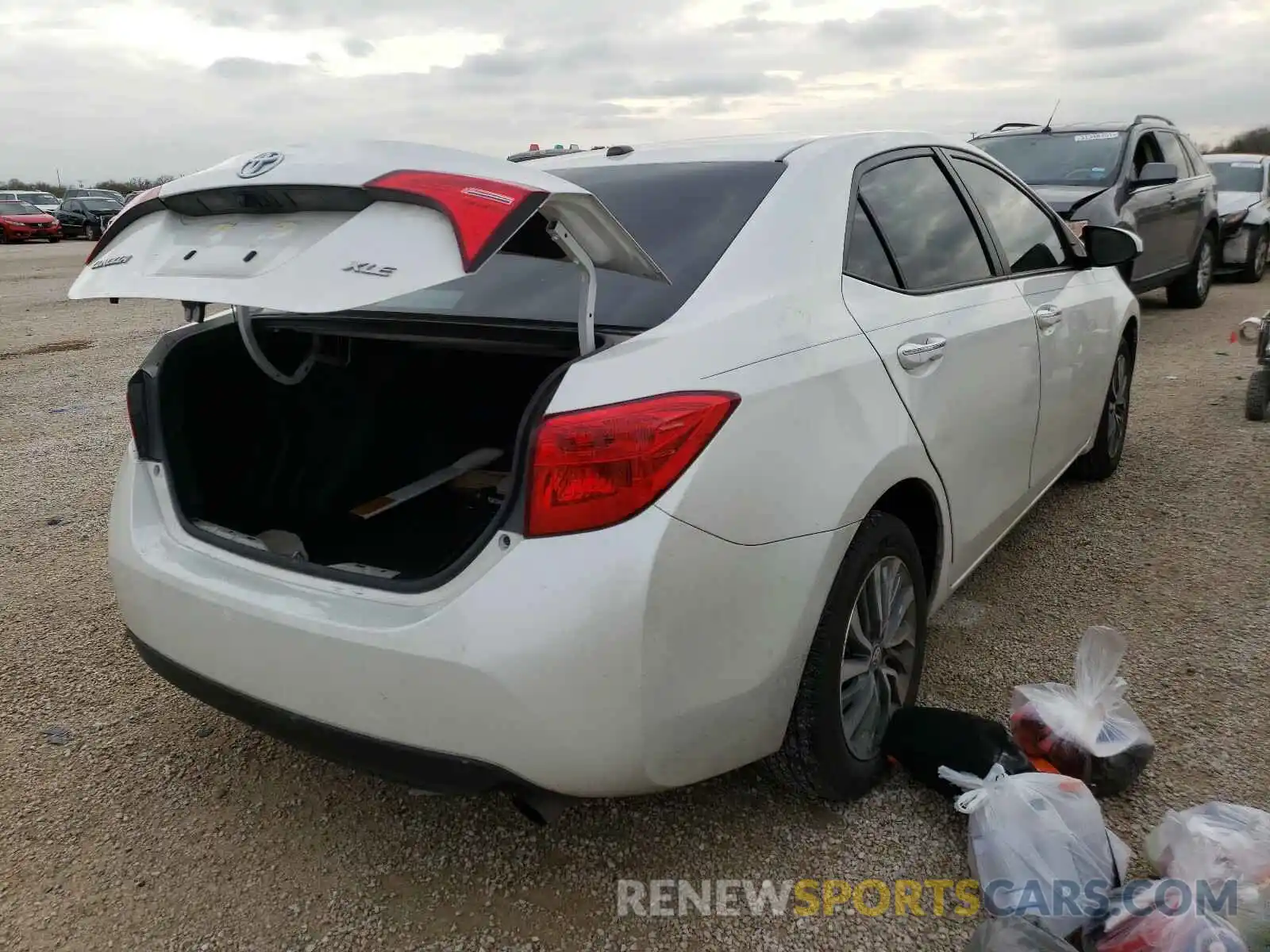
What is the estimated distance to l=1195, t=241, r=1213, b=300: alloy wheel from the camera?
10.3m

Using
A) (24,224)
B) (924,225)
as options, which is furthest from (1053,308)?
(24,224)

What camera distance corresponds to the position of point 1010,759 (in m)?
2.24

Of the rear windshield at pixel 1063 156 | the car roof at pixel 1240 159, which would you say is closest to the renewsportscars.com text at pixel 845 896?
the rear windshield at pixel 1063 156

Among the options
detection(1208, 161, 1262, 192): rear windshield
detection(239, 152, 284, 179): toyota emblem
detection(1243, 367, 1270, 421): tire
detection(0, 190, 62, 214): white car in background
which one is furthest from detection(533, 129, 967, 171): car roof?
detection(0, 190, 62, 214): white car in background

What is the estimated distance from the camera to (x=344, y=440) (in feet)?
9.89

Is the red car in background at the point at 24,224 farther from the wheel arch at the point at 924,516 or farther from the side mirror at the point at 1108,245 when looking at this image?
the wheel arch at the point at 924,516

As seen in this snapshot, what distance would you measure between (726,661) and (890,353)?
0.91 meters

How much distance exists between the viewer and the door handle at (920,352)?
7.75ft

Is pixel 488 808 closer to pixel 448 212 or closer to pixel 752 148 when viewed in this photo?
pixel 448 212

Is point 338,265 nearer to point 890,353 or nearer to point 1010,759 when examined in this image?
point 890,353

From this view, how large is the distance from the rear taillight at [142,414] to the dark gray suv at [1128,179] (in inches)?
261

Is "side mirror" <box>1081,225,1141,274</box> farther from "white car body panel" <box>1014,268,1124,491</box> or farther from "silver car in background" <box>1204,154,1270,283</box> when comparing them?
"silver car in background" <box>1204,154,1270,283</box>

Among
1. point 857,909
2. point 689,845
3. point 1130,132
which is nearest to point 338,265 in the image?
point 689,845

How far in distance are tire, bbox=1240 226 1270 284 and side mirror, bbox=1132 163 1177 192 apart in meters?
5.07
